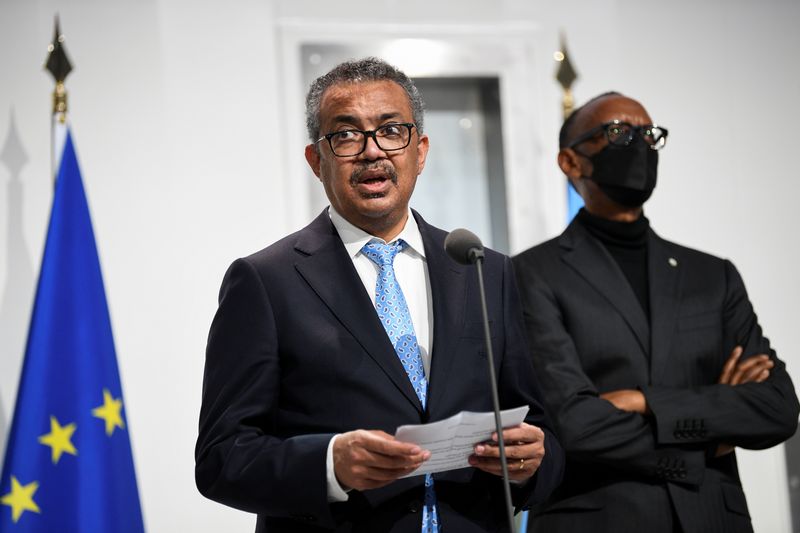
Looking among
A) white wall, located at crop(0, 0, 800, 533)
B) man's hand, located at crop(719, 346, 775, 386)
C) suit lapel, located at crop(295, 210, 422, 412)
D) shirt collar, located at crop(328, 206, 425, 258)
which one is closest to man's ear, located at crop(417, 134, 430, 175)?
shirt collar, located at crop(328, 206, 425, 258)

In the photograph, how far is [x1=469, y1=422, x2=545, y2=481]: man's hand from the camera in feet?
6.07

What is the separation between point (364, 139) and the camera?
7.19ft

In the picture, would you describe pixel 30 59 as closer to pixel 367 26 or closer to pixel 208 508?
pixel 367 26

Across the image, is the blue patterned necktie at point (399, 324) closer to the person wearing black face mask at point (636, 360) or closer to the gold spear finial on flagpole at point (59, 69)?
the person wearing black face mask at point (636, 360)

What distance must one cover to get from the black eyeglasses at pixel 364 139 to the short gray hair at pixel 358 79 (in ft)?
0.28

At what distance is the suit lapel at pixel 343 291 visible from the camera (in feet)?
6.64

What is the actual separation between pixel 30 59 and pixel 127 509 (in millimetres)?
2016

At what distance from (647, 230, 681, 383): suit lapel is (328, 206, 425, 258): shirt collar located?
0.96 metres

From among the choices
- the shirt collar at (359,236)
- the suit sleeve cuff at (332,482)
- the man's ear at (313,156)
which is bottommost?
the suit sleeve cuff at (332,482)

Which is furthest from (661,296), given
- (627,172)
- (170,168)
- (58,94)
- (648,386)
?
(58,94)

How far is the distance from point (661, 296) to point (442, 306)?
3.52 feet

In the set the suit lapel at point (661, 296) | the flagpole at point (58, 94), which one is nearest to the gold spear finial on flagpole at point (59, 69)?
the flagpole at point (58, 94)

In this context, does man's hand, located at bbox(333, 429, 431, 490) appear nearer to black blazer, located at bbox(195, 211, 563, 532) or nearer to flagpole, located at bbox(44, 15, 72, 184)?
black blazer, located at bbox(195, 211, 563, 532)

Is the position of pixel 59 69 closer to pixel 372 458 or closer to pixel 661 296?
pixel 661 296
